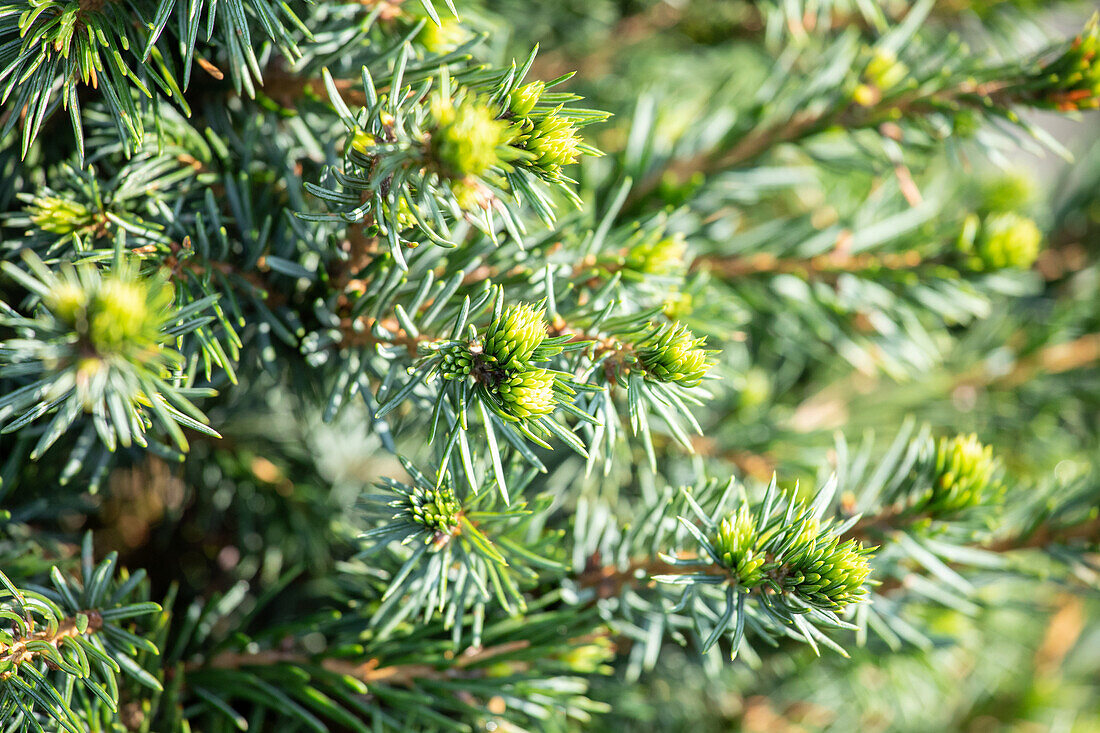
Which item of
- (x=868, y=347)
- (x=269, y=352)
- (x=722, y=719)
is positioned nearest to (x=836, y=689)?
(x=722, y=719)

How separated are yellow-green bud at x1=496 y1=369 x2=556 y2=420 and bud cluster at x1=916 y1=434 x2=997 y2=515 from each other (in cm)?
28

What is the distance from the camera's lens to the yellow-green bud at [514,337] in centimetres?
33

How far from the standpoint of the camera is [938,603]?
1.63ft

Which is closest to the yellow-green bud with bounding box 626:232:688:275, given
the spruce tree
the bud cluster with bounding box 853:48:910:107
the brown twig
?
the spruce tree

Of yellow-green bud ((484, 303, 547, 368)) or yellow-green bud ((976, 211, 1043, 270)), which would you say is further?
yellow-green bud ((976, 211, 1043, 270))

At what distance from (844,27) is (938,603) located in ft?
1.88

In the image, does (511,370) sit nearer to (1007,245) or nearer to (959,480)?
(959,480)

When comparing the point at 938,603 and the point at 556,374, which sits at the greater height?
the point at 556,374

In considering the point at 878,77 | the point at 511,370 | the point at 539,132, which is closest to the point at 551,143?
the point at 539,132

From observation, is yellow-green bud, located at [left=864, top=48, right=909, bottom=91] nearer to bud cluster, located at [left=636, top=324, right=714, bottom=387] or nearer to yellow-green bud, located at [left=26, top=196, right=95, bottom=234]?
bud cluster, located at [left=636, top=324, right=714, bottom=387]

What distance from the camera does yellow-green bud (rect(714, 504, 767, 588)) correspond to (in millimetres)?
366

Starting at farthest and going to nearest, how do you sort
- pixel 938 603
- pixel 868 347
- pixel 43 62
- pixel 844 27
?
1. pixel 844 27
2. pixel 868 347
3. pixel 938 603
4. pixel 43 62

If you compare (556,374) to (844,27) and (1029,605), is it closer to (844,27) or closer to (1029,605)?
(1029,605)

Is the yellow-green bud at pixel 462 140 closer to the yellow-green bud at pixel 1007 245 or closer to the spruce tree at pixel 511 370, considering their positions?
the spruce tree at pixel 511 370
